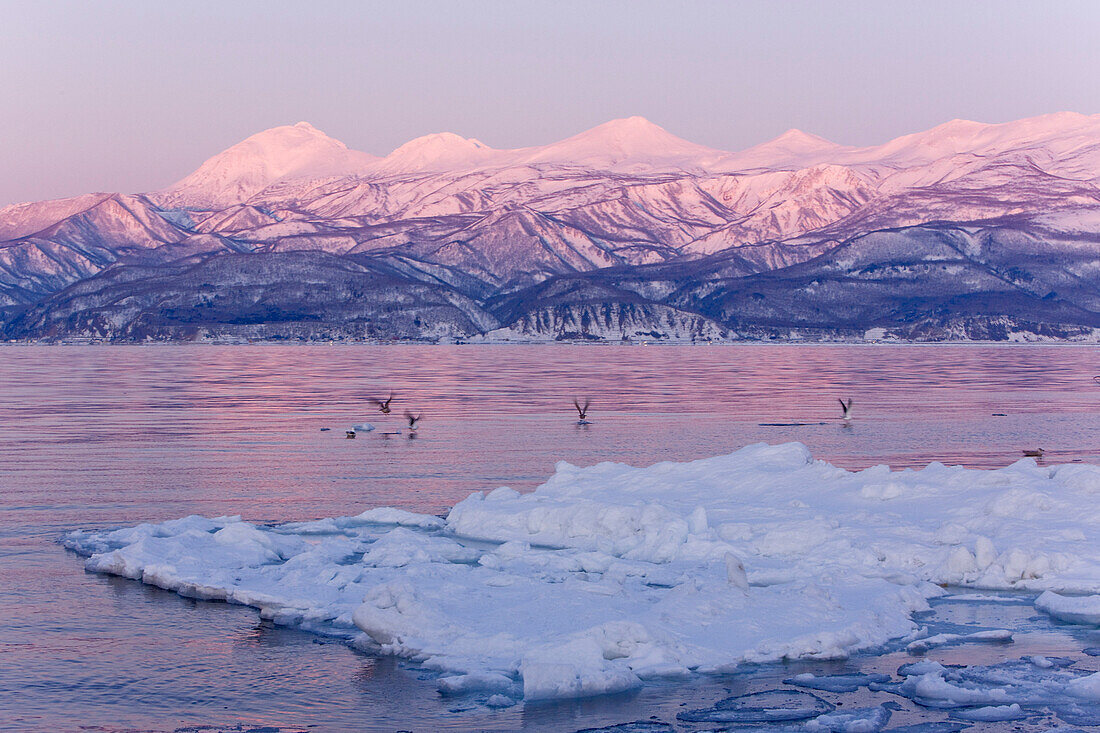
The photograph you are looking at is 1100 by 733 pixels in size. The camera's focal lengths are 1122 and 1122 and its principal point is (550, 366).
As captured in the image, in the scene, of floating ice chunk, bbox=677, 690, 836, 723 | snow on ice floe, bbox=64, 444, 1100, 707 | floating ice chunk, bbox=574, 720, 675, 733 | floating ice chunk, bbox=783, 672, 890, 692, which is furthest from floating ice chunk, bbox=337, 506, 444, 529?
floating ice chunk, bbox=574, 720, 675, 733

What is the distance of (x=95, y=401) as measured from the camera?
7588 centimetres

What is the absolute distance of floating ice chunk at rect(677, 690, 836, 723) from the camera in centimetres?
1589

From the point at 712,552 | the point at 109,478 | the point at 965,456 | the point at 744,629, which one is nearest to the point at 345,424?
the point at 109,478

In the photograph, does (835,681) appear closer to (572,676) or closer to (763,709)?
(763,709)

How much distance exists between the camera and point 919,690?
16891 mm

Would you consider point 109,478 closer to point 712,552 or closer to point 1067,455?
point 712,552

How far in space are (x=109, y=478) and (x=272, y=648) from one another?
21690mm

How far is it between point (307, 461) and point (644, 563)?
2286 centimetres

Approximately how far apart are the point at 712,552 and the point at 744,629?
5645 mm

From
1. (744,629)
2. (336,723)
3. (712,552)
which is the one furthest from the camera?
(712,552)

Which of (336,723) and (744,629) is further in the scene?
(744,629)

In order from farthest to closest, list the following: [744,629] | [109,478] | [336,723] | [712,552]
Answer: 1. [109,478]
2. [712,552]
3. [744,629]
4. [336,723]

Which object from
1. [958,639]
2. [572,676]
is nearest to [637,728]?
[572,676]

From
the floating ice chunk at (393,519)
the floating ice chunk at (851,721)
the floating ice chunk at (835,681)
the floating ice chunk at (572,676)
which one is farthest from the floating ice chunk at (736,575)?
the floating ice chunk at (393,519)
